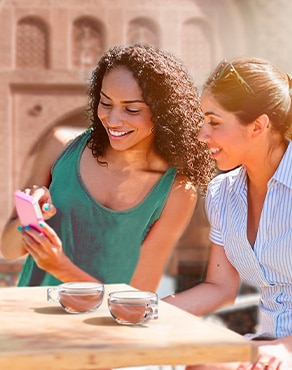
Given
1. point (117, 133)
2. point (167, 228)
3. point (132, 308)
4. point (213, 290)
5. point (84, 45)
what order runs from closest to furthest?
point (132, 308), point (213, 290), point (117, 133), point (167, 228), point (84, 45)

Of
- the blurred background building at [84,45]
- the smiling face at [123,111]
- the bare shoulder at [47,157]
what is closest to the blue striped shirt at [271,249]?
the smiling face at [123,111]

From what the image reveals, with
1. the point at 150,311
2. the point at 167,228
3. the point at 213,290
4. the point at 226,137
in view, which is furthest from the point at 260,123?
the point at 167,228

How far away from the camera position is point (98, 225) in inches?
95.9

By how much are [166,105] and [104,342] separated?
993mm

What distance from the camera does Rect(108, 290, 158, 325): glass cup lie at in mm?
1572

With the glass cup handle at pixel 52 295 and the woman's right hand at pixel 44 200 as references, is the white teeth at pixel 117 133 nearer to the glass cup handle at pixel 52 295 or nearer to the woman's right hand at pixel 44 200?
the woman's right hand at pixel 44 200

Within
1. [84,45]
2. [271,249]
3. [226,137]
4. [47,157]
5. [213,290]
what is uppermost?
[84,45]

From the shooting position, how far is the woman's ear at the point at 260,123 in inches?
73.4

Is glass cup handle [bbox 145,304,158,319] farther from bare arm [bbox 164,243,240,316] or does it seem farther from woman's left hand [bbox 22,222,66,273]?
woman's left hand [bbox 22,222,66,273]

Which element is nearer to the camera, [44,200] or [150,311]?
[150,311]

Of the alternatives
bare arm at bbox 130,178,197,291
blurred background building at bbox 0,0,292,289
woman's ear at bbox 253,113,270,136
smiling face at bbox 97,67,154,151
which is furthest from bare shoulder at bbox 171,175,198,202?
blurred background building at bbox 0,0,292,289

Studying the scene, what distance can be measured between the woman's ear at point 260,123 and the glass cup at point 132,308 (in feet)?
1.50

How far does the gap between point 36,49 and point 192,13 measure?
2167mm

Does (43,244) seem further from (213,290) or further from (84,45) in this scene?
(84,45)
